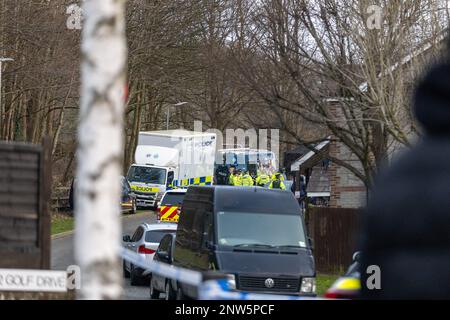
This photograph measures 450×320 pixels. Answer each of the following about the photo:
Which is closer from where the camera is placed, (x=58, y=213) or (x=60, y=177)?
(x=58, y=213)

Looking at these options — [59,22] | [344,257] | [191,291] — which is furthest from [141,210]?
[191,291]

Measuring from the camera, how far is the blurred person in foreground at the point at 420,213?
6.79ft

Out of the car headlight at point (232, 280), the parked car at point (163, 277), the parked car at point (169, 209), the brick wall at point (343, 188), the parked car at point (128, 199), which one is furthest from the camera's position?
the parked car at point (128, 199)

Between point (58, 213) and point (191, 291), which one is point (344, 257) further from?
point (58, 213)

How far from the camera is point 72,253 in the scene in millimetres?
25875

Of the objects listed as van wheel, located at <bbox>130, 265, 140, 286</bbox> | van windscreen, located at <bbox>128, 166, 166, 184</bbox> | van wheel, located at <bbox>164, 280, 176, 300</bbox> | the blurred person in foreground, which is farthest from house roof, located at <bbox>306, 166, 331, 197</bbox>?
the blurred person in foreground

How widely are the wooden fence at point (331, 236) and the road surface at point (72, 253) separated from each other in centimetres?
463

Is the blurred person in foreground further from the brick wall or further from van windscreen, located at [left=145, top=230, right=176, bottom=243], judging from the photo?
the brick wall

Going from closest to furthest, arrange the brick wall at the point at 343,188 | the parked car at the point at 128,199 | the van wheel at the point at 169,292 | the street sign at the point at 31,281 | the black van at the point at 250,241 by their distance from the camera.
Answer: the street sign at the point at 31,281, the black van at the point at 250,241, the van wheel at the point at 169,292, the brick wall at the point at 343,188, the parked car at the point at 128,199

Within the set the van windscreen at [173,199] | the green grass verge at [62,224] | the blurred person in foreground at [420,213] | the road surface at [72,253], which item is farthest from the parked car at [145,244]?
the blurred person in foreground at [420,213]

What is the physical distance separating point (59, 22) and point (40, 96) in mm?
5532

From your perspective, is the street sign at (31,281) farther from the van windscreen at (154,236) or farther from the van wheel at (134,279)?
the van windscreen at (154,236)

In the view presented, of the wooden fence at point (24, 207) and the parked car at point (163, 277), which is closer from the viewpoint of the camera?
the wooden fence at point (24, 207)

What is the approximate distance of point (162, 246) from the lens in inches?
724
